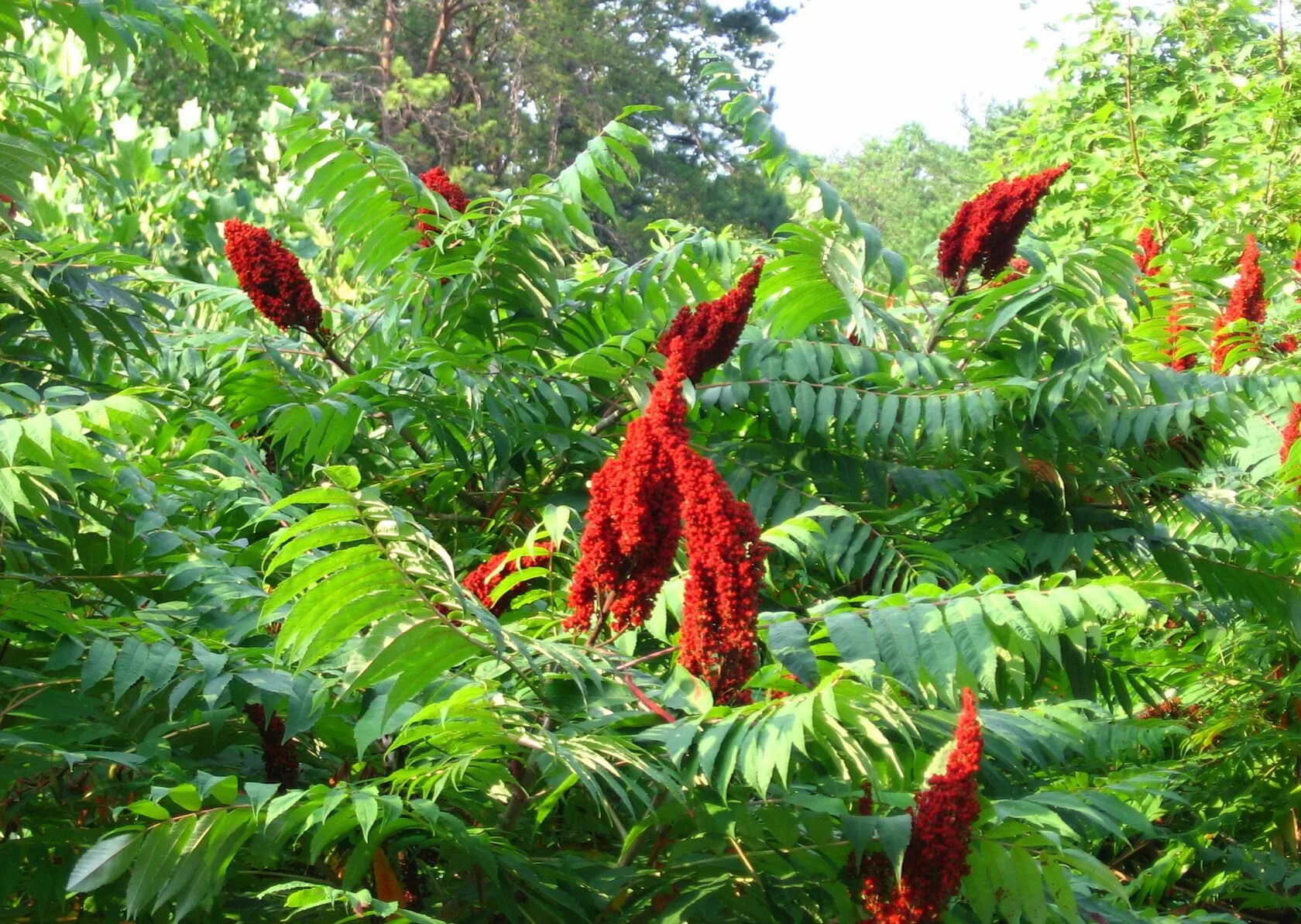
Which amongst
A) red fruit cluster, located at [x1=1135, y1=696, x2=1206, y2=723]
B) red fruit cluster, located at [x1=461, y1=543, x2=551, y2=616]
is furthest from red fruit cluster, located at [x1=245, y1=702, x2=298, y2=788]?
red fruit cluster, located at [x1=1135, y1=696, x2=1206, y2=723]

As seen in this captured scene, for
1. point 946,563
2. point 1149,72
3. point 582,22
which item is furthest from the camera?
point 582,22

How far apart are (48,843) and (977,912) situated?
162cm

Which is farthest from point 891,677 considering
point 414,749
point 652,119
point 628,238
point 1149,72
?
point 652,119

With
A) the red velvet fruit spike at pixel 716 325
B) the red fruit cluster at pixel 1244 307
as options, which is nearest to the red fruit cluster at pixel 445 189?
the red velvet fruit spike at pixel 716 325

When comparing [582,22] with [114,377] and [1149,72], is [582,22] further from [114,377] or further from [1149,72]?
[114,377]

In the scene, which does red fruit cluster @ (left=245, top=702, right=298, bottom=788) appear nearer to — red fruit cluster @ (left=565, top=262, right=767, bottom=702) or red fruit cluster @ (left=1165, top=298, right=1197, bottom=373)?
red fruit cluster @ (left=565, top=262, right=767, bottom=702)

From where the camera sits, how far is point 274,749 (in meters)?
2.65

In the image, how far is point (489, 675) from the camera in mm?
2555

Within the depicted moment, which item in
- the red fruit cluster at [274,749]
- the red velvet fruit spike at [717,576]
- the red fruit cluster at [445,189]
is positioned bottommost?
the red fruit cluster at [274,749]

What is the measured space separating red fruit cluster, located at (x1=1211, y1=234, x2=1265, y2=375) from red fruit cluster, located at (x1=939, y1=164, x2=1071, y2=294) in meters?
1.56

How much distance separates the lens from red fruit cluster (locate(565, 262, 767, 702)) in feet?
7.47

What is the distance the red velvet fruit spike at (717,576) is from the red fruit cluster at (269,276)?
5.73 feet

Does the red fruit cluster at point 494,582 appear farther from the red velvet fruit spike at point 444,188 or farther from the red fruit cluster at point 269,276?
the red velvet fruit spike at point 444,188

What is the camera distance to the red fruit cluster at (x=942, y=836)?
6.84 ft
